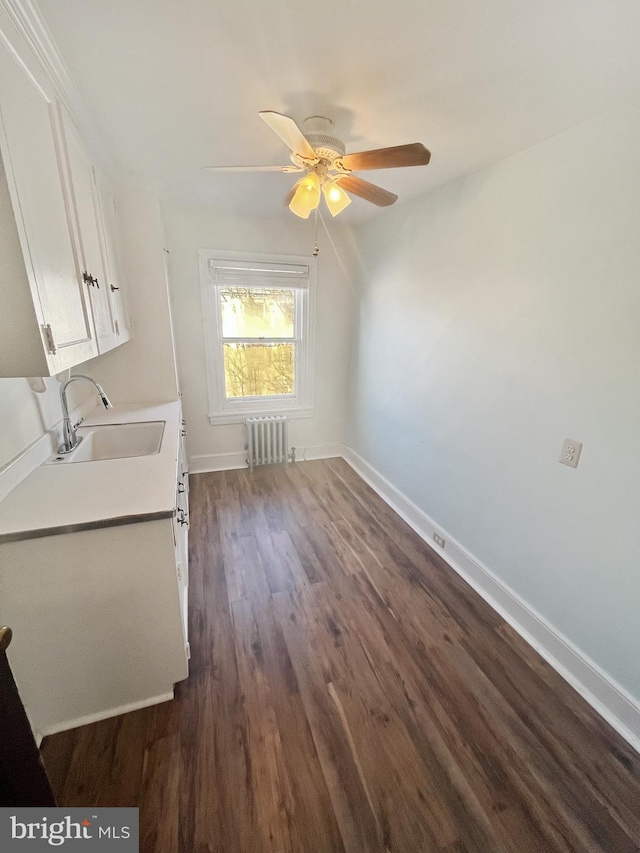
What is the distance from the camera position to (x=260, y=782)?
1.16 m

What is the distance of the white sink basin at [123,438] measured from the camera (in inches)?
73.8

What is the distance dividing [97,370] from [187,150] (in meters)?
1.52

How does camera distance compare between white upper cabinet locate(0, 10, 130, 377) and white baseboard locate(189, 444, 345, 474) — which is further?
white baseboard locate(189, 444, 345, 474)

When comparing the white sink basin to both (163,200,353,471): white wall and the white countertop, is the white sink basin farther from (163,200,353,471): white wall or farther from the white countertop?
(163,200,353,471): white wall

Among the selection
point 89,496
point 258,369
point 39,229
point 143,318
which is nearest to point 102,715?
point 89,496

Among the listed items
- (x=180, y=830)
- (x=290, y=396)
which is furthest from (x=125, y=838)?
(x=290, y=396)

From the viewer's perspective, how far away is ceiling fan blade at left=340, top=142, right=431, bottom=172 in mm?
1239

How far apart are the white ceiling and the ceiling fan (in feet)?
0.36

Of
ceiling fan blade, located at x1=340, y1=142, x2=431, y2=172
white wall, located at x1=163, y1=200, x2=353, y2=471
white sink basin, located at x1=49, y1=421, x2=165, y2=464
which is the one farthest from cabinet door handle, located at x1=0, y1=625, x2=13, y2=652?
white wall, located at x1=163, y1=200, x2=353, y2=471

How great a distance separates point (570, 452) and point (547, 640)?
3.18ft

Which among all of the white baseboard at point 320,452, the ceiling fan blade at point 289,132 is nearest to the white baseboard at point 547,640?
the white baseboard at point 320,452

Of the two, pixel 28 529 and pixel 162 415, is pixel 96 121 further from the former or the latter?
pixel 28 529

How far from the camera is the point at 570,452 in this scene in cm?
149

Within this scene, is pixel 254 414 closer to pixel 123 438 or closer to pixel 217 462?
pixel 217 462
